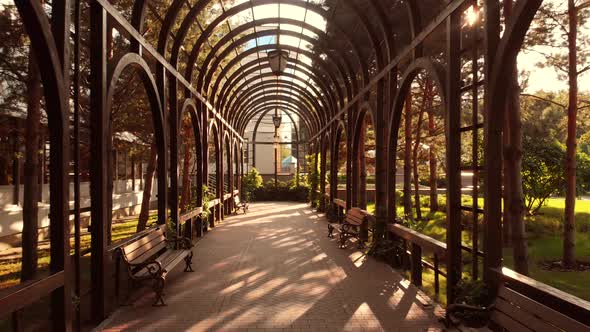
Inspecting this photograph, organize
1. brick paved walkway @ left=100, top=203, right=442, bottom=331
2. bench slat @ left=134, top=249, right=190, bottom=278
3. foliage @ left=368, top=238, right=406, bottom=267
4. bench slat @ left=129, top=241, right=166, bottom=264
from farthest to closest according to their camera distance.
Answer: foliage @ left=368, top=238, right=406, bottom=267 < bench slat @ left=134, top=249, right=190, bottom=278 < bench slat @ left=129, top=241, right=166, bottom=264 < brick paved walkway @ left=100, top=203, right=442, bottom=331

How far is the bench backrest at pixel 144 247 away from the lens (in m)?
5.77

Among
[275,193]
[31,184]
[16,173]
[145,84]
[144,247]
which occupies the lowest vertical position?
[275,193]

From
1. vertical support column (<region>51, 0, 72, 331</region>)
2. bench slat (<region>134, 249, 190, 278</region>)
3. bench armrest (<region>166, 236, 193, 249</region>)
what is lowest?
bench slat (<region>134, 249, 190, 278</region>)

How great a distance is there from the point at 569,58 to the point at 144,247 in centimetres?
888

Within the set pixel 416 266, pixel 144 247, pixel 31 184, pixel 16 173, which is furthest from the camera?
pixel 16 173

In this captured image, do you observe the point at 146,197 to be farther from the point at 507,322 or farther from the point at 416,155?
the point at 507,322

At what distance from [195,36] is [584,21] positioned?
9771 millimetres

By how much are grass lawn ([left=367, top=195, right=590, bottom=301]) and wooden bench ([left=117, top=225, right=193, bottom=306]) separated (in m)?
4.03

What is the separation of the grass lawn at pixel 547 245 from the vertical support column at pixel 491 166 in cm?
Answer: 255

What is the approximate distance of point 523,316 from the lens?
11.1 feet

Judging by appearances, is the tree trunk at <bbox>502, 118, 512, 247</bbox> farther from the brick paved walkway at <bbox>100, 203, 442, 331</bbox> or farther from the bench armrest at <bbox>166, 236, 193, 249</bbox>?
the bench armrest at <bbox>166, 236, 193, 249</bbox>

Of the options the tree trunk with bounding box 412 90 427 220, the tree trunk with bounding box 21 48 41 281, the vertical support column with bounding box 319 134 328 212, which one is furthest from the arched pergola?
the vertical support column with bounding box 319 134 328 212

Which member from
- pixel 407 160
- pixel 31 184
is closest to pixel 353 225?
pixel 407 160

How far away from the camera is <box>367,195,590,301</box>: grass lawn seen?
888cm
